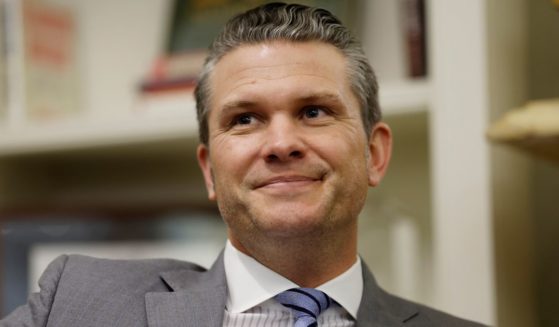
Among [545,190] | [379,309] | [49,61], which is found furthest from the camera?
[49,61]

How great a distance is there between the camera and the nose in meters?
0.97

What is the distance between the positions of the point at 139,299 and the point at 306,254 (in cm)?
24

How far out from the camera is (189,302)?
1.03 meters

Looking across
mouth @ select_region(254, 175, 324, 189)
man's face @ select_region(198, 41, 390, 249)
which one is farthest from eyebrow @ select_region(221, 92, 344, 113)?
mouth @ select_region(254, 175, 324, 189)

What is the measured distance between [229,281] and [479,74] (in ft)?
1.71

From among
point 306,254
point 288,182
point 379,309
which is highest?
point 288,182

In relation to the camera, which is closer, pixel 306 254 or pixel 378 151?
pixel 306 254

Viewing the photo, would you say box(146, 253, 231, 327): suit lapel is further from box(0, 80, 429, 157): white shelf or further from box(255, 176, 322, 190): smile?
box(0, 80, 429, 157): white shelf

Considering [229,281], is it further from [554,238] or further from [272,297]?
[554,238]

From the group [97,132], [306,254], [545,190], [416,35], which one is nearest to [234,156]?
[306,254]

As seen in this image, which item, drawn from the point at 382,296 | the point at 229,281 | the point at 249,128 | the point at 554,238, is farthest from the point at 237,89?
the point at 554,238

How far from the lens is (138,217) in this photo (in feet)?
5.34

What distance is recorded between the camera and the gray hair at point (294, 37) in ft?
3.48

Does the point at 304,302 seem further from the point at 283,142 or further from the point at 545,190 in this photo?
the point at 545,190
